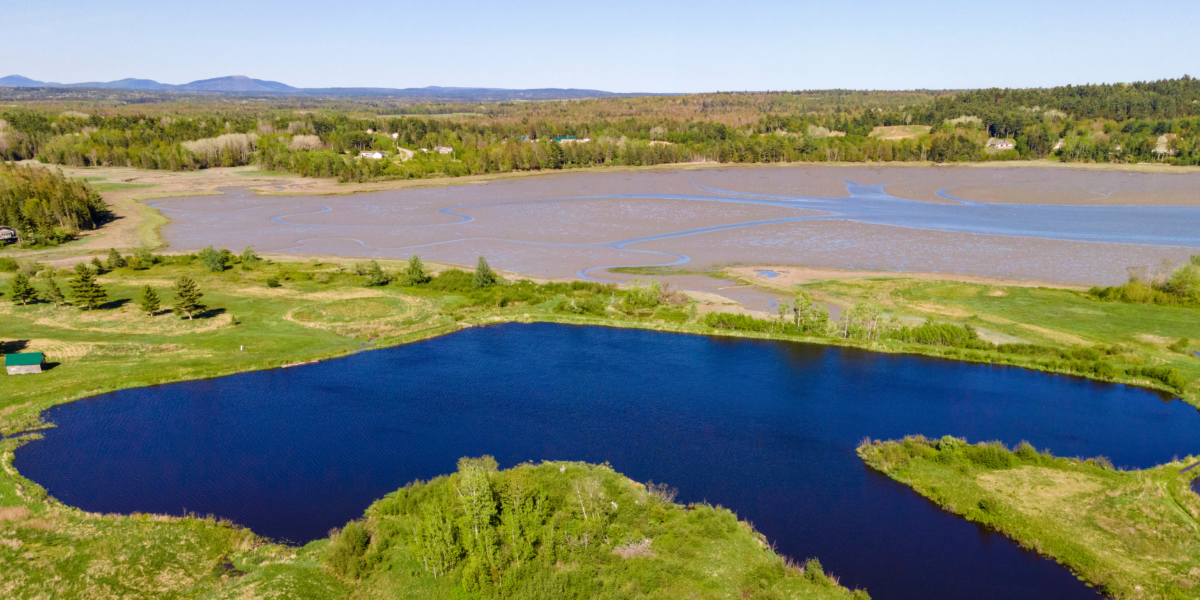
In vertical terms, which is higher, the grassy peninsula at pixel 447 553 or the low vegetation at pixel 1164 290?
the low vegetation at pixel 1164 290

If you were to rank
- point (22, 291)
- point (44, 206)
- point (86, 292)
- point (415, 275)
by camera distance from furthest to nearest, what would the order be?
point (44, 206)
point (415, 275)
point (22, 291)
point (86, 292)

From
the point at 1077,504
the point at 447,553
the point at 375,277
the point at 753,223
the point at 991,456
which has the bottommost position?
the point at 1077,504

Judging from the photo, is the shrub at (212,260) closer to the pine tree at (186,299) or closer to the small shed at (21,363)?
the pine tree at (186,299)

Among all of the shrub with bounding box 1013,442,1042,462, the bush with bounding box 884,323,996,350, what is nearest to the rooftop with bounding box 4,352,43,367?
the shrub with bounding box 1013,442,1042,462

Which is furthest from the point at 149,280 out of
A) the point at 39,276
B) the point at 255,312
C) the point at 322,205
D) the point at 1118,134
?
the point at 1118,134

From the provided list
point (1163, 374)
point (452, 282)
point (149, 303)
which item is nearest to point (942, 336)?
point (1163, 374)

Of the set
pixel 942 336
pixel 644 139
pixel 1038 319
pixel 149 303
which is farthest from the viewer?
pixel 644 139

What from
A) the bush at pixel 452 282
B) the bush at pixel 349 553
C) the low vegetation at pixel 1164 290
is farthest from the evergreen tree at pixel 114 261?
the low vegetation at pixel 1164 290

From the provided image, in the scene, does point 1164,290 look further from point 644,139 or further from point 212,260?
point 644,139
